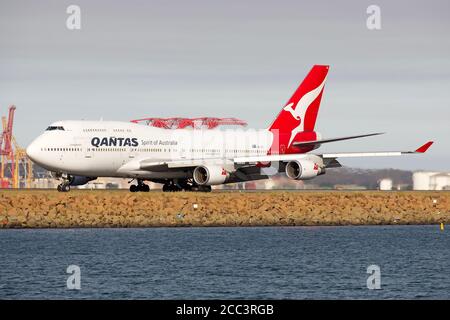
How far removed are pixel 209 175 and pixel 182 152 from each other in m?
5.71

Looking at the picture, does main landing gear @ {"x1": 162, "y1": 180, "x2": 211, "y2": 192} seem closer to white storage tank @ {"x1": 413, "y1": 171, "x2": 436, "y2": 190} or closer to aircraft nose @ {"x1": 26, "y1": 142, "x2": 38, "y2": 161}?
aircraft nose @ {"x1": 26, "y1": 142, "x2": 38, "y2": 161}

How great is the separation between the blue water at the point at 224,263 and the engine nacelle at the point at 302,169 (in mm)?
5776

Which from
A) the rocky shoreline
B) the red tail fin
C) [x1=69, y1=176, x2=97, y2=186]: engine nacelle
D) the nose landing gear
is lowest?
the rocky shoreline

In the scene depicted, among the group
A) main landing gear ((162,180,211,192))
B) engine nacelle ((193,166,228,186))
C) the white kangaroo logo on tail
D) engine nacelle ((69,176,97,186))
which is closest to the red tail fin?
the white kangaroo logo on tail

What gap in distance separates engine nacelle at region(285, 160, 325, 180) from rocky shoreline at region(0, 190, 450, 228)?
180 centimetres

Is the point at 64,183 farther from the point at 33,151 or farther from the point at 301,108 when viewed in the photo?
the point at 301,108

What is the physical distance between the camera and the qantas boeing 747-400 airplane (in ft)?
284

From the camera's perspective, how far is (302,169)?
91000 millimetres

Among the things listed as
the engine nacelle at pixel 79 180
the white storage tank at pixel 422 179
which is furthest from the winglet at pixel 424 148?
the white storage tank at pixel 422 179

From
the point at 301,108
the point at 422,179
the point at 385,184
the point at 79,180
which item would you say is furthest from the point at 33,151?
the point at 422,179

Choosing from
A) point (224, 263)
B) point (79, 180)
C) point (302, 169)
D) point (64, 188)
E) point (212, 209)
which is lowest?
point (224, 263)

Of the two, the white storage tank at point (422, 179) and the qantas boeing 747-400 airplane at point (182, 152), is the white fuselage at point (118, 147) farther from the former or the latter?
the white storage tank at point (422, 179)
